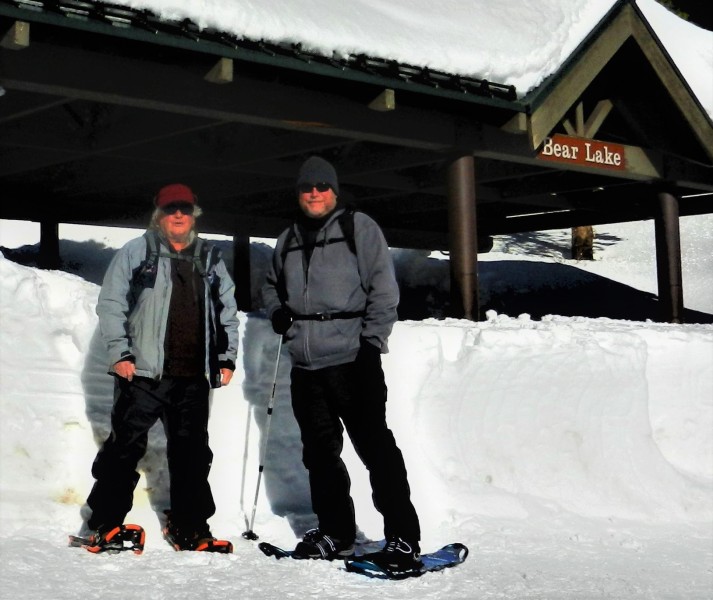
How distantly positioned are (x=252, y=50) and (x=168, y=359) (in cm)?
344

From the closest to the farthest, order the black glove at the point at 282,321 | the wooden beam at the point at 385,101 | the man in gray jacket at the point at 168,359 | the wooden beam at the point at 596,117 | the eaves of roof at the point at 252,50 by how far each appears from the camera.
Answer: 1. the man in gray jacket at the point at 168,359
2. the black glove at the point at 282,321
3. the eaves of roof at the point at 252,50
4. the wooden beam at the point at 385,101
5. the wooden beam at the point at 596,117

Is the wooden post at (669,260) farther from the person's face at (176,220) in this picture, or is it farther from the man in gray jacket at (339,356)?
the person's face at (176,220)

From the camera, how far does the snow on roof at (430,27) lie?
7.43m

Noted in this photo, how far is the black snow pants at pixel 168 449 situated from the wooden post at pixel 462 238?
522 centimetres

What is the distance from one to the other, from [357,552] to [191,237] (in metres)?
1.85

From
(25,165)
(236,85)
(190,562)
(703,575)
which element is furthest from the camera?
(25,165)

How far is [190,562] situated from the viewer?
15.2 feet

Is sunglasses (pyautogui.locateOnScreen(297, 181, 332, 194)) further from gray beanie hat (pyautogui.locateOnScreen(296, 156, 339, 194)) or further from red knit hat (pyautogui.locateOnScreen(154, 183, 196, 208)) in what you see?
red knit hat (pyautogui.locateOnScreen(154, 183, 196, 208))

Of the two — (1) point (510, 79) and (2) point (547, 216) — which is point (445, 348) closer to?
(1) point (510, 79)

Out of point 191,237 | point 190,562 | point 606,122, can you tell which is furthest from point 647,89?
point 190,562

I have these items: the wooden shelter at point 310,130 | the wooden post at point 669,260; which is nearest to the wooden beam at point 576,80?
the wooden shelter at point 310,130

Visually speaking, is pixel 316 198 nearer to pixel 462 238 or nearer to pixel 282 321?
pixel 282 321

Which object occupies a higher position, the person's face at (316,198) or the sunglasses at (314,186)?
the sunglasses at (314,186)

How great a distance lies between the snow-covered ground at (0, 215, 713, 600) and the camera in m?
4.52
